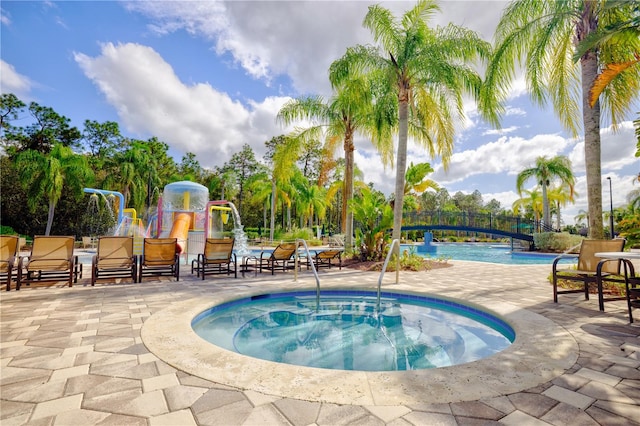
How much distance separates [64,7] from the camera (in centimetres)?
764

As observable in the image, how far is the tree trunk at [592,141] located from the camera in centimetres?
694

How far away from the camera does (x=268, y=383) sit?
238 cm

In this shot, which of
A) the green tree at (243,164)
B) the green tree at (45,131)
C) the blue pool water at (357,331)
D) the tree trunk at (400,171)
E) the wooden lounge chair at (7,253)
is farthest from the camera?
the green tree at (243,164)

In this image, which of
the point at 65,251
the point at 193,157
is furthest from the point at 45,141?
the point at 65,251

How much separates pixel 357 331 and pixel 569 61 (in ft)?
30.8

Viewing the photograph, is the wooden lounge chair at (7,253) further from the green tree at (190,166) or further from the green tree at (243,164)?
the green tree at (190,166)

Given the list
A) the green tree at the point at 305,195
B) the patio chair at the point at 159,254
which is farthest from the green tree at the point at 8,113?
the patio chair at the point at 159,254

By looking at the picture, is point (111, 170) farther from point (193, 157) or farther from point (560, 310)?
point (560, 310)

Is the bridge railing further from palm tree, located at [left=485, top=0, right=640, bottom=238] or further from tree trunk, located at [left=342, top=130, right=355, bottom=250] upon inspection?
palm tree, located at [left=485, top=0, right=640, bottom=238]

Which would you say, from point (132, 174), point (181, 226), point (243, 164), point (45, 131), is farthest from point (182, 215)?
point (243, 164)

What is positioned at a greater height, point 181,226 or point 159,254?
point 181,226

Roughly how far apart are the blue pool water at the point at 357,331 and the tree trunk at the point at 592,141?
4.17 meters

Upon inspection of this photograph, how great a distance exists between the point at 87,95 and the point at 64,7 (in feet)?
31.0

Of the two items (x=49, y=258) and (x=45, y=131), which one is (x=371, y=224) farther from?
(x=45, y=131)
